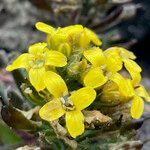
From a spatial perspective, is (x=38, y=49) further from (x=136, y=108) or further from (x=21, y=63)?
(x=136, y=108)

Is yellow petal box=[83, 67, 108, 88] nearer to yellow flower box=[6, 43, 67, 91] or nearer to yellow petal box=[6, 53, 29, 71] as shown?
yellow flower box=[6, 43, 67, 91]

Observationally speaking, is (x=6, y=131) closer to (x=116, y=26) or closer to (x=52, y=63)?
(x=52, y=63)

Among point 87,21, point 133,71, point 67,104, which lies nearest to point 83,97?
point 67,104

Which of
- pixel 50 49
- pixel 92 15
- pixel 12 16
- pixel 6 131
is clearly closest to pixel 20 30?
pixel 12 16

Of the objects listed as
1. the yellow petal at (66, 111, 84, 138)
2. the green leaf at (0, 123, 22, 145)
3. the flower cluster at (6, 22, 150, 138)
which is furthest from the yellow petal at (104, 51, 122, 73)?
the green leaf at (0, 123, 22, 145)

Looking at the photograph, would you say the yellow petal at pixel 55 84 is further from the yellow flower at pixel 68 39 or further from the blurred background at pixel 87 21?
the blurred background at pixel 87 21

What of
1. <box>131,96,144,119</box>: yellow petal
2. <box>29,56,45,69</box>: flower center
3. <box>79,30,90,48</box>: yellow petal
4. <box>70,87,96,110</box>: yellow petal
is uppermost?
<box>79,30,90,48</box>: yellow petal

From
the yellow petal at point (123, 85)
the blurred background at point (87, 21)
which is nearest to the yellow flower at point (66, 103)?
the yellow petal at point (123, 85)
